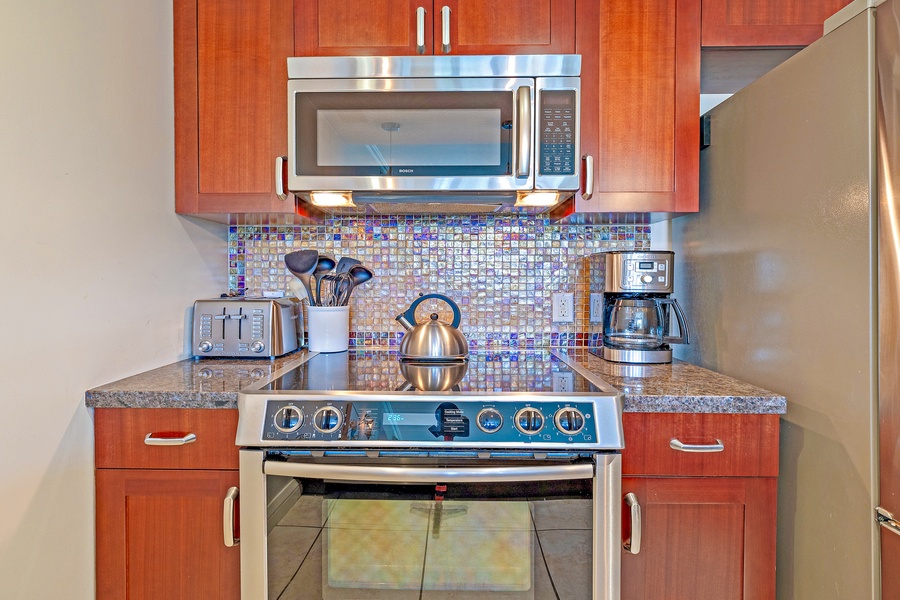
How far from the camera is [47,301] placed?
1063 millimetres

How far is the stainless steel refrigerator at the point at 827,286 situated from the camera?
896 millimetres

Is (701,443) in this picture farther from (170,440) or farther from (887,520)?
(170,440)

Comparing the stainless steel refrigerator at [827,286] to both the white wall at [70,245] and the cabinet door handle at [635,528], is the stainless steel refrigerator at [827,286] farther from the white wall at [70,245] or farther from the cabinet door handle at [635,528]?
the white wall at [70,245]

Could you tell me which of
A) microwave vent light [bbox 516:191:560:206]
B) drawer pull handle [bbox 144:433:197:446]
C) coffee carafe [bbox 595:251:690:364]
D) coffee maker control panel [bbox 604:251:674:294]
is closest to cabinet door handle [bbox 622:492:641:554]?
coffee carafe [bbox 595:251:690:364]

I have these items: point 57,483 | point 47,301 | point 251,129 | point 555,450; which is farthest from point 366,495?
point 251,129

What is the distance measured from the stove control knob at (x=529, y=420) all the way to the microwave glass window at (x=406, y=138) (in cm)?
72

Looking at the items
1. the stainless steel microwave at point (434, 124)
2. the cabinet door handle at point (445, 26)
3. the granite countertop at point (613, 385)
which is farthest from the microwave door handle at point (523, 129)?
the granite countertop at point (613, 385)

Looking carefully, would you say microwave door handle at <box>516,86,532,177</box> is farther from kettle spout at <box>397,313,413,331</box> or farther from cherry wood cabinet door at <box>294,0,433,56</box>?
kettle spout at <box>397,313,413,331</box>

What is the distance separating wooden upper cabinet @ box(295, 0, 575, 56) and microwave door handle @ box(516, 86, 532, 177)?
18cm

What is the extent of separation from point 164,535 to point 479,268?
4.03ft

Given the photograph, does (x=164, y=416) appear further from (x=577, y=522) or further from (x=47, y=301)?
(x=577, y=522)

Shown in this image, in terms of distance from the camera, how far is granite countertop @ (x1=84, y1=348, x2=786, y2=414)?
114 centimetres

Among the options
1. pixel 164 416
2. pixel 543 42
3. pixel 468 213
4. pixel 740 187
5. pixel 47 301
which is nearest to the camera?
pixel 47 301

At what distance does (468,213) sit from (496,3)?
0.66 m
